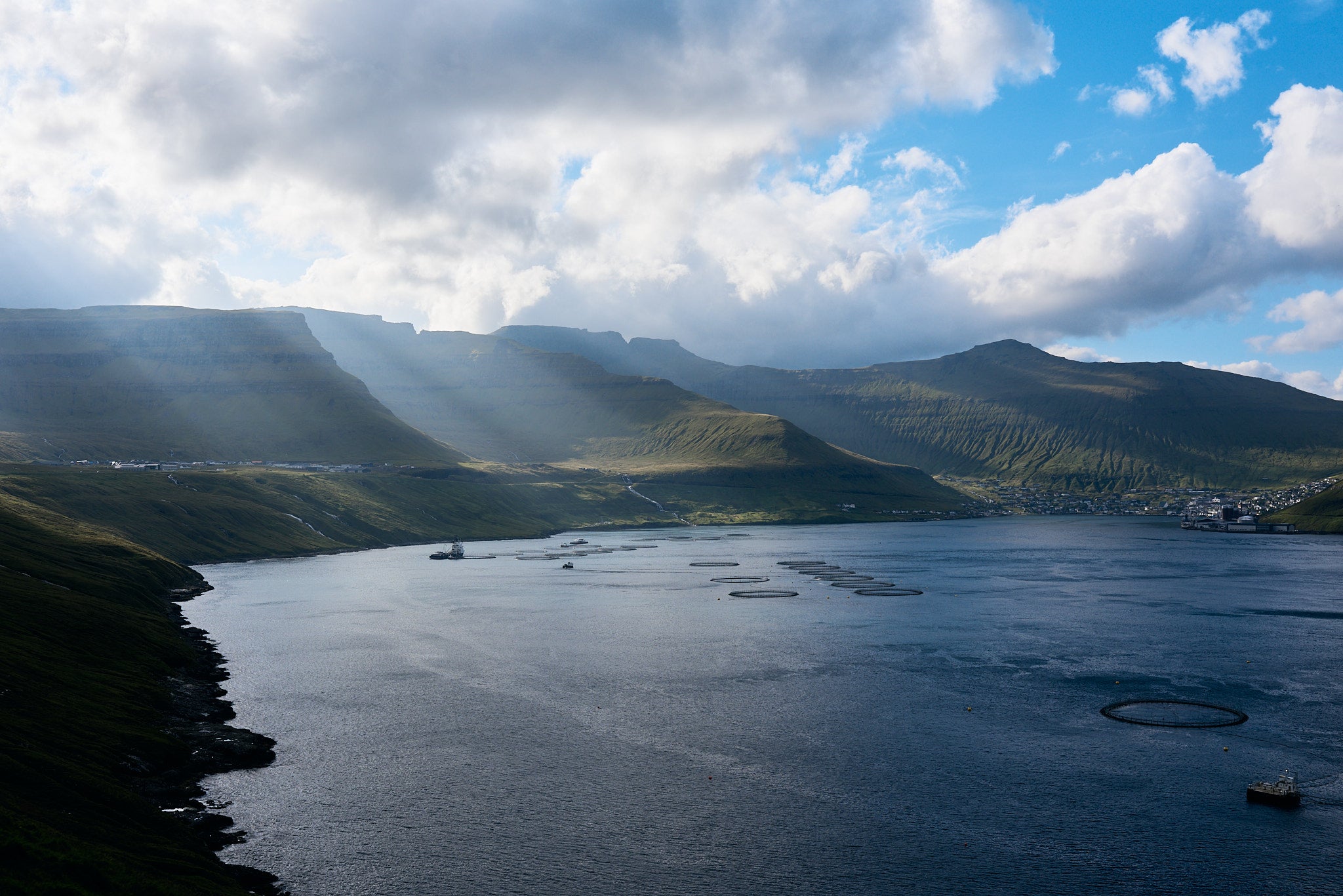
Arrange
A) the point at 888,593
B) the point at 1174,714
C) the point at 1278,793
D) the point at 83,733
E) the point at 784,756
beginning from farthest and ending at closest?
the point at 888,593, the point at 1174,714, the point at 784,756, the point at 83,733, the point at 1278,793

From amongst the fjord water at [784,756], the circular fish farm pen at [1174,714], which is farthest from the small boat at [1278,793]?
the circular fish farm pen at [1174,714]

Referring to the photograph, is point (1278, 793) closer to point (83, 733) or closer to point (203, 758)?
point (203, 758)

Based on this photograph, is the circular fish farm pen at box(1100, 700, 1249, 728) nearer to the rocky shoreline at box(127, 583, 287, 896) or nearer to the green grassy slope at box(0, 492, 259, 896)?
the rocky shoreline at box(127, 583, 287, 896)

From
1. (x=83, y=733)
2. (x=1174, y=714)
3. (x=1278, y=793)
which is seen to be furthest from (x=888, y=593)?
(x=83, y=733)

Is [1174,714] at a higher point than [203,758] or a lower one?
higher

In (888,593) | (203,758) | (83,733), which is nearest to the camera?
(83,733)

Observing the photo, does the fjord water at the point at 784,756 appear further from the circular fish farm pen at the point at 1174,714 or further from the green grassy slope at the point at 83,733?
the green grassy slope at the point at 83,733
